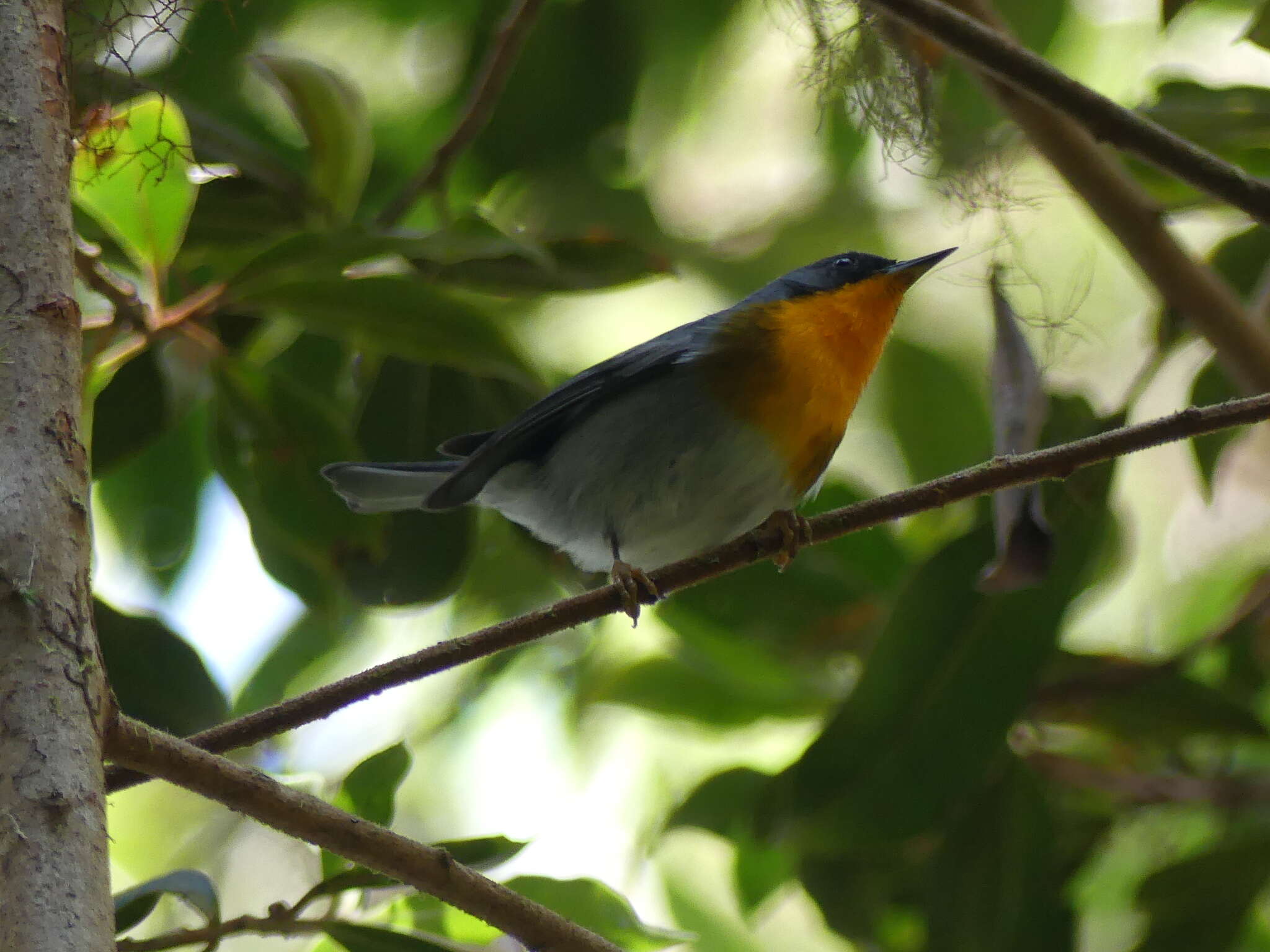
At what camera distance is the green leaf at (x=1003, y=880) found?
3.03 meters

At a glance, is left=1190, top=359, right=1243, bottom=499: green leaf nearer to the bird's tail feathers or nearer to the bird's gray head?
the bird's gray head

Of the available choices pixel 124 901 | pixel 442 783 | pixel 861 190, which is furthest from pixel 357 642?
pixel 861 190

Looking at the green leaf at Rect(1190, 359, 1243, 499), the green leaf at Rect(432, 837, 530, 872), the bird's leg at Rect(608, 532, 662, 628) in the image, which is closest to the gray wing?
the bird's leg at Rect(608, 532, 662, 628)

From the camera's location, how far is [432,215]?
12.4ft

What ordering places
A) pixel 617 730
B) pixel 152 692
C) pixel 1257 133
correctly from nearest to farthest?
pixel 152 692, pixel 1257 133, pixel 617 730

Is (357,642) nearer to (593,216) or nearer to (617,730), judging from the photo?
(617,730)

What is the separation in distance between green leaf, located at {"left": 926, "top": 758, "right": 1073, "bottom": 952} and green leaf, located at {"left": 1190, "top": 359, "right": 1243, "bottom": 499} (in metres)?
0.83

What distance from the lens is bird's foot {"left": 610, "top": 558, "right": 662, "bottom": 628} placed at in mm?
2163

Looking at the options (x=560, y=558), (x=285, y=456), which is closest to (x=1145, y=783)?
(x=560, y=558)

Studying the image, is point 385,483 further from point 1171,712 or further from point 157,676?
point 1171,712

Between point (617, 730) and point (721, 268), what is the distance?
1676mm

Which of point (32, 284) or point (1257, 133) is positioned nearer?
point (32, 284)

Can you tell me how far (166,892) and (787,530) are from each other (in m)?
1.36

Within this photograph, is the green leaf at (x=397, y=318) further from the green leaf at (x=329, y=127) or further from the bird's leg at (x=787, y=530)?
the bird's leg at (x=787, y=530)
